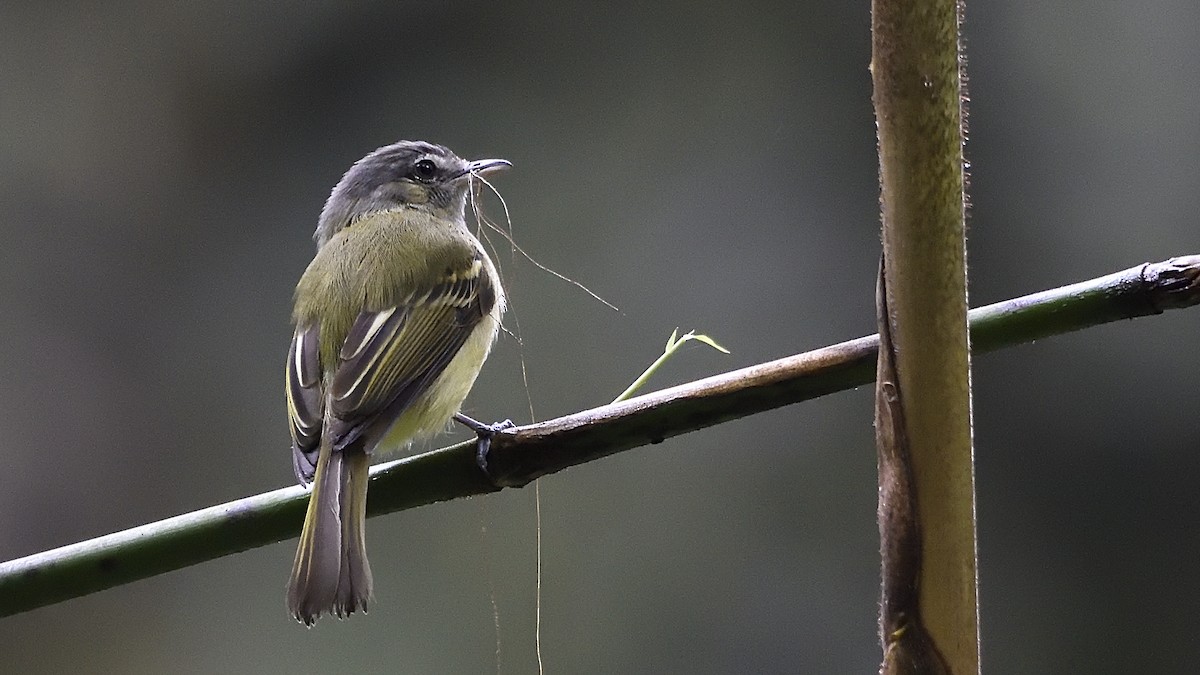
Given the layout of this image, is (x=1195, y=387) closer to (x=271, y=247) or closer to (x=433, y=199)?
(x=433, y=199)

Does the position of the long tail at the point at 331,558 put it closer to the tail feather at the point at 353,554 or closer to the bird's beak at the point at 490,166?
the tail feather at the point at 353,554

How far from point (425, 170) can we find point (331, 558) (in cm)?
150

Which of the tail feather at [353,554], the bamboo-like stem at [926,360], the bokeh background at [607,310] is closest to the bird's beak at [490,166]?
the bokeh background at [607,310]

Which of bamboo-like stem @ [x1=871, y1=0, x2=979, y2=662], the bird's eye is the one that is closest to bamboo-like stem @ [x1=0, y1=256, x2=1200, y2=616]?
bamboo-like stem @ [x1=871, y1=0, x2=979, y2=662]

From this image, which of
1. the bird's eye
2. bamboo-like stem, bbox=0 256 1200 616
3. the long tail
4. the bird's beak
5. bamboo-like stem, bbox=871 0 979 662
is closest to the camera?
bamboo-like stem, bbox=871 0 979 662

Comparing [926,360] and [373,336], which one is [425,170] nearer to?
[373,336]

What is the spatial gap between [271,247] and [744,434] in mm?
1576

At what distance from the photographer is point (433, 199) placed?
266cm

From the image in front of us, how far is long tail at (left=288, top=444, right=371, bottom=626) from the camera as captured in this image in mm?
1287

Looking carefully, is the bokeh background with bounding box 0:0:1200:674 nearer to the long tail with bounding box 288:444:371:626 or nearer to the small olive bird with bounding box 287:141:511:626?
the small olive bird with bounding box 287:141:511:626

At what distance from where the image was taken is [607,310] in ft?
11.0

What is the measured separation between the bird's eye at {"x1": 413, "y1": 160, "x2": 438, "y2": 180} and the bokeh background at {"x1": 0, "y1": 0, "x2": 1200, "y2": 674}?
390 millimetres

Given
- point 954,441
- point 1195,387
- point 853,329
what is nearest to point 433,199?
point 853,329

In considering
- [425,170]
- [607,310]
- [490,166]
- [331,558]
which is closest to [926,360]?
[331,558]
